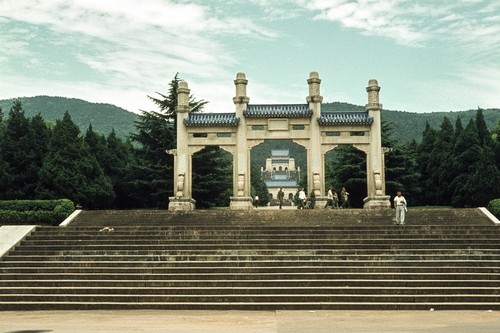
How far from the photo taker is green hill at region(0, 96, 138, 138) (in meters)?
129

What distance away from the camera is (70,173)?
28094mm

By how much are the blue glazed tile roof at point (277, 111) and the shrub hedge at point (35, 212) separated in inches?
344

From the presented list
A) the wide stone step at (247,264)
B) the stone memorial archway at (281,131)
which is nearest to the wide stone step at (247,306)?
the wide stone step at (247,264)

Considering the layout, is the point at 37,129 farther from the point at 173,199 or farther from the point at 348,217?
the point at 348,217

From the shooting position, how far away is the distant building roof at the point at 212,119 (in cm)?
2541

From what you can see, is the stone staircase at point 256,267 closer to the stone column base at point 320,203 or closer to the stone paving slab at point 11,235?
the stone paving slab at point 11,235

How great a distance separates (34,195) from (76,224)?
872 centimetres

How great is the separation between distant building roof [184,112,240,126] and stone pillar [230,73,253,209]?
308mm

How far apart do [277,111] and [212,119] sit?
290 cm

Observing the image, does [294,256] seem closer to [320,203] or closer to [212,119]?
[320,203]

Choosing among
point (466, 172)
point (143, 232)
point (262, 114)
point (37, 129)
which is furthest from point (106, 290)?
point (466, 172)

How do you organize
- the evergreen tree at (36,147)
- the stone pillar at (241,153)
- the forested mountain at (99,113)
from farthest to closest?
the forested mountain at (99,113) < the evergreen tree at (36,147) < the stone pillar at (241,153)

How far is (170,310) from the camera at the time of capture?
1302 centimetres

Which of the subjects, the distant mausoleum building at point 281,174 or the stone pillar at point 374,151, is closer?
the stone pillar at point 374,151
